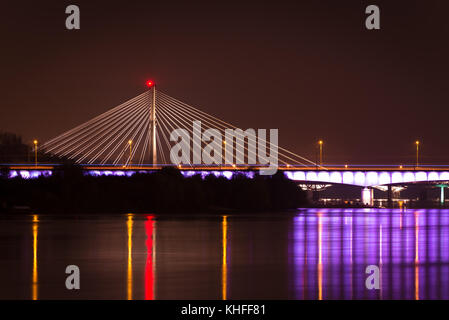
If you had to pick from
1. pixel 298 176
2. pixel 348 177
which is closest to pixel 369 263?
pixel 298 176

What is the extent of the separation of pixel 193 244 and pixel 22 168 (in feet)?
262

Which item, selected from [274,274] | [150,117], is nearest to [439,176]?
[150,117]

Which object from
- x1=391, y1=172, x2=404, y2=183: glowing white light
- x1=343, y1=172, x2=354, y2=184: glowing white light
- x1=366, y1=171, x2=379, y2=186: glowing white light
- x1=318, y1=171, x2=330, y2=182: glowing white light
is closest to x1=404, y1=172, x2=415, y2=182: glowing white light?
x1=391, y1=172, x2=404, y2=183: glowing white light

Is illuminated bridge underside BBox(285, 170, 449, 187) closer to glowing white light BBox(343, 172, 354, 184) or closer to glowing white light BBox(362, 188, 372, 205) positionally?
glowing white light BBox(343, 172, 354, 184)

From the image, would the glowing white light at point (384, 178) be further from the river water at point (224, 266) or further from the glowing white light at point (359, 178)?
the river water at point (224, 266)

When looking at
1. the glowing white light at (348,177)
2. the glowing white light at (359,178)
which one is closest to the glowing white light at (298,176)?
the glowing white light at (348,177)

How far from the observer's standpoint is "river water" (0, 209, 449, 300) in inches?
749

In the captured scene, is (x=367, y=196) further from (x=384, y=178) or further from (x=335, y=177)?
(x=335, y=177)

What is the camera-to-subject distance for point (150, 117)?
92.8m

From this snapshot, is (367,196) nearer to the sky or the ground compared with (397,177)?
nearer to the ground

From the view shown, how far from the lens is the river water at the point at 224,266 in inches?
749

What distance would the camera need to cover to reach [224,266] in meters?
24.4
